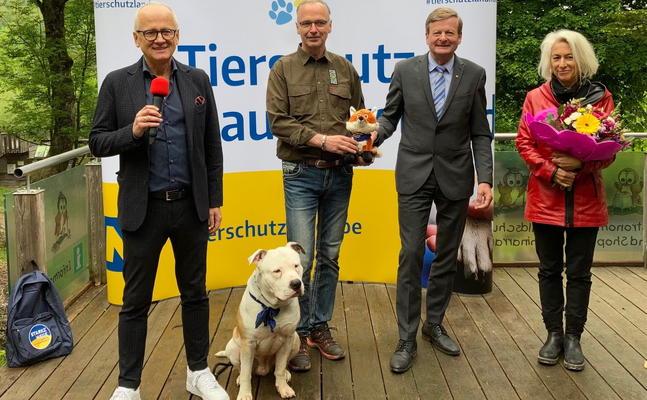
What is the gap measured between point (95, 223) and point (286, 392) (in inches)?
118

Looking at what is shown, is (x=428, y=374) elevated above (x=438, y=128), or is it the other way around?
(x=438, y=128)

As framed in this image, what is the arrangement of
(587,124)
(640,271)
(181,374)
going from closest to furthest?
1. (587,124)
2. (181,374)
3. (640,271)

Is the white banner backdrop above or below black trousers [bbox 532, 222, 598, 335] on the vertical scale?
above

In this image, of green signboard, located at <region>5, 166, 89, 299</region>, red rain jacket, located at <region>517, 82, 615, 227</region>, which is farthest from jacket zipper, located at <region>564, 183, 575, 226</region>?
green signboard, located at <region>5, 166, 89, 299</region>

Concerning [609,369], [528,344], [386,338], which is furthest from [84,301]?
[609,369]

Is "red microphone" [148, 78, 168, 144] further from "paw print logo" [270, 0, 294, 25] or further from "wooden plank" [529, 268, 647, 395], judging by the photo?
"wooden plank" [529, 268, 647, 395]

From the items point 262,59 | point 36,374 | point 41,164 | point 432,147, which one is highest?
point 262,59

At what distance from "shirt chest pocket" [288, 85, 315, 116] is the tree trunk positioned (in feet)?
27.6

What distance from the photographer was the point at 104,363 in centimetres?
418

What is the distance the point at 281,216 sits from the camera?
18.6 ft

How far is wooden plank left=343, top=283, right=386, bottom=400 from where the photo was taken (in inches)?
149

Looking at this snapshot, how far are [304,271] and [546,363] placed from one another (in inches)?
58.2

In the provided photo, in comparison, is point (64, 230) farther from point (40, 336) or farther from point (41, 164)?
point (40, 336)

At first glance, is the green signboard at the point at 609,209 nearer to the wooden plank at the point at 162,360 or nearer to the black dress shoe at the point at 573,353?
the black dress shoe at the point at 573,353
